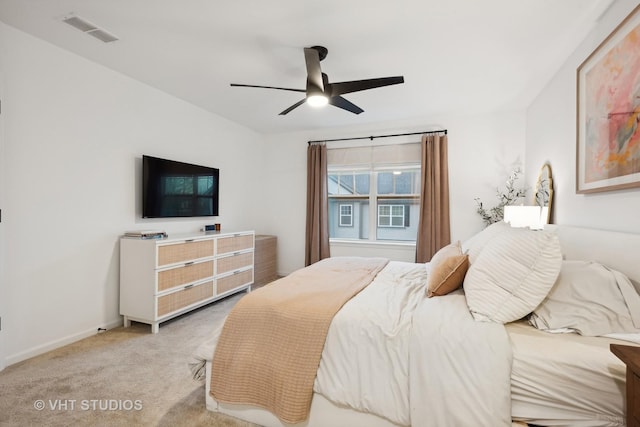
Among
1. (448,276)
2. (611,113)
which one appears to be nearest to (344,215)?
(448,276)

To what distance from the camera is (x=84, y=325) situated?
2615 mm

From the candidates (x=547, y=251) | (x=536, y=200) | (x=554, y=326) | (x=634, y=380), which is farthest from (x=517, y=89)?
(x=634, y=380)

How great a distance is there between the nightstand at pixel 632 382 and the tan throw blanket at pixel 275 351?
1.07 m

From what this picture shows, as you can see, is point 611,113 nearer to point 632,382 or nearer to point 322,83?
point 632,382

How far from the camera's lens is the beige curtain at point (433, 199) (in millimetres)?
3961

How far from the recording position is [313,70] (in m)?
2.18

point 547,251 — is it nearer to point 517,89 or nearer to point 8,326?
point 517,89

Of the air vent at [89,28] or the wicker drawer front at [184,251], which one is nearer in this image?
the air vent at [89,28]

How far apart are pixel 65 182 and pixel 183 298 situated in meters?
1.48

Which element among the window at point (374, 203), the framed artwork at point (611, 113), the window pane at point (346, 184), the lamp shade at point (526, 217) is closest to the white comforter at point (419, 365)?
the framed artwork at point (611, 113)

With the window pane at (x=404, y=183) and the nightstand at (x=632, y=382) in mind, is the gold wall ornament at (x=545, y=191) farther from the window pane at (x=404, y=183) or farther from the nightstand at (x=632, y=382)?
the nightstand at (x=632, y=382)

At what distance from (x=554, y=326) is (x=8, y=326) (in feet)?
11.5

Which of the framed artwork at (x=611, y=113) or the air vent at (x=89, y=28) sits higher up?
the air vent at (x=89, y=28)

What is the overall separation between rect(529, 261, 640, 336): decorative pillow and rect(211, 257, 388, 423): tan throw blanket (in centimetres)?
99
